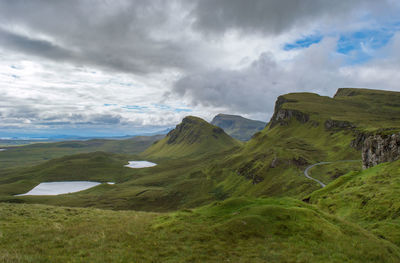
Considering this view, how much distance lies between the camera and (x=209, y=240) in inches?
933

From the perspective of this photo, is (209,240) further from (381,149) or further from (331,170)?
(331,170)

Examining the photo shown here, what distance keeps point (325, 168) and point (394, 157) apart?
6972 centimetres

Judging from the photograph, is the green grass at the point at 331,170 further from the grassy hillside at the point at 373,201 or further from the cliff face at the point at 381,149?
the grassy hillside at the point at 373,201

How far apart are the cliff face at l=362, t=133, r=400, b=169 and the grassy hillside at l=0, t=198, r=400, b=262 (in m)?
74.3

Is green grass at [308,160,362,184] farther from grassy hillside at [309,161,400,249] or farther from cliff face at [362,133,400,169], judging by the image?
grassy hillside at [309,161,400,249]

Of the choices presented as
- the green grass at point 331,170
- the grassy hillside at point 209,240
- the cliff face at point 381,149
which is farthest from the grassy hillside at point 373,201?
the green grass at point 331,170

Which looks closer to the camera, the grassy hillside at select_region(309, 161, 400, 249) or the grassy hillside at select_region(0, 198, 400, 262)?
the grassy hillside at select_region(0, 198, 400, 262)

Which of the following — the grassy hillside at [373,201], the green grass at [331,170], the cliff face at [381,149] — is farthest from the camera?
the green grass at [331,170]

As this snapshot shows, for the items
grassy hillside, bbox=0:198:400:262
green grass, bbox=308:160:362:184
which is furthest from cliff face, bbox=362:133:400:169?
grassy hillside, bbox=0:198:400:262

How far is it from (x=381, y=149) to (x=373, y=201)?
61562mm

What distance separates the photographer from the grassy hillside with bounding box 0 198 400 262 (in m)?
20.2

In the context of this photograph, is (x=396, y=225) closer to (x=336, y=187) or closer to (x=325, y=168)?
(x=336, y=187)

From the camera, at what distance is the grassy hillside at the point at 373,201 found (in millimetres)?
32781

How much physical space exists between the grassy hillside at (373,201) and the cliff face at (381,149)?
2984 centimetres
